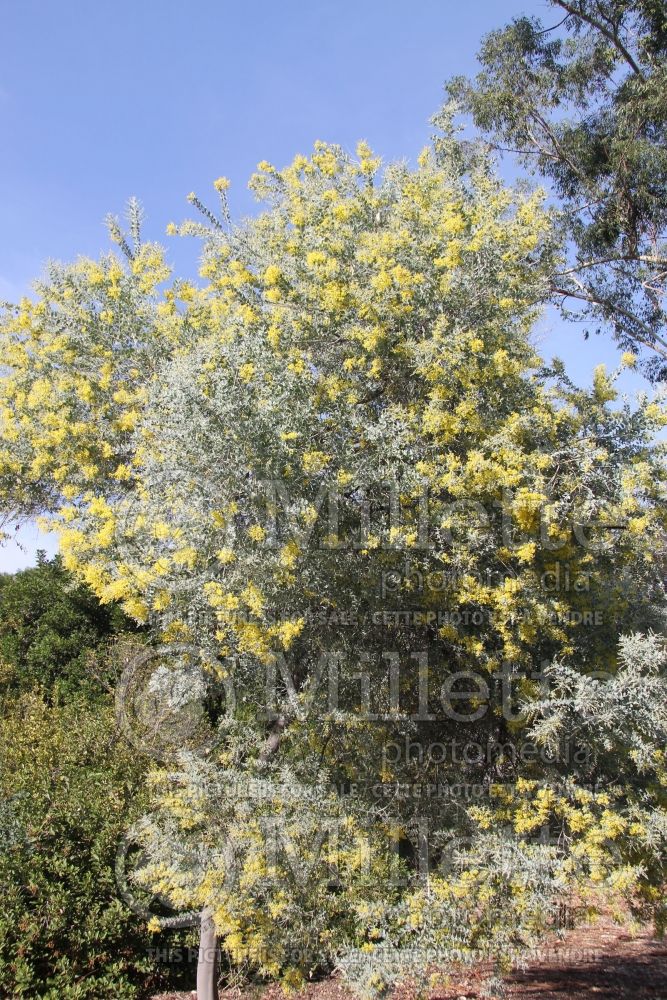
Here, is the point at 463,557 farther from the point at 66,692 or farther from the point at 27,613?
the point at 27,613

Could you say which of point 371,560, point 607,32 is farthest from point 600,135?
point 371,560

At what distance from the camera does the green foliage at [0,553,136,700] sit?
433 inches

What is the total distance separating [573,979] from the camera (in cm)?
760

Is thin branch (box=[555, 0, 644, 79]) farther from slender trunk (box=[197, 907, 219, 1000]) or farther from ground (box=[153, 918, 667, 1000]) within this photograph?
slender trunk (box=[197, 907, 219, 1000])

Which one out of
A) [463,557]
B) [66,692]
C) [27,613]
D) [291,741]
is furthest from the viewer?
[27,613]

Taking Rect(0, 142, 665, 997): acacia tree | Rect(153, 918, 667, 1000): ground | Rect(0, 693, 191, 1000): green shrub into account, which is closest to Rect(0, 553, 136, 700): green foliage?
Rect(0, 693, 191, 1000): green shrub

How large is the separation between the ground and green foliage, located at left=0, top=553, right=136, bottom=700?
5068mm

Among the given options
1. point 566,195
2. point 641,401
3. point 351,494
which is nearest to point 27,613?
point 351,494

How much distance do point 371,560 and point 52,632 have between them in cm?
772

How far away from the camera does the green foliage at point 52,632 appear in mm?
10992

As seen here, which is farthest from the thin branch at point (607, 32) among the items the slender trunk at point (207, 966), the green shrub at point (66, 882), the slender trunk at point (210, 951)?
the slender trunk at point (207, 966)

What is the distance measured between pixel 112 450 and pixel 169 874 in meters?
3.22

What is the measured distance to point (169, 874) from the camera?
17.4ft

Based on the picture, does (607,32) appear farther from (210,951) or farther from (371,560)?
(210,951)
